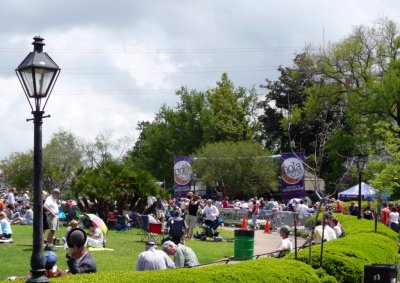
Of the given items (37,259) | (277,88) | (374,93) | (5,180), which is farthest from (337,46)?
(37,259)

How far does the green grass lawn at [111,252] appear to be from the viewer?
15.0 meters

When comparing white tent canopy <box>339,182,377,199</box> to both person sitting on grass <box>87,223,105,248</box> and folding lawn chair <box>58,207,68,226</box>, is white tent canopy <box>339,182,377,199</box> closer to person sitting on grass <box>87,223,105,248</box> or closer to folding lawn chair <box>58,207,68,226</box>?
folding lawn chair <box>58,207,68,226</box>

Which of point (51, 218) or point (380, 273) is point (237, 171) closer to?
point (51, 218)

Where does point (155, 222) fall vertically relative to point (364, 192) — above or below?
below

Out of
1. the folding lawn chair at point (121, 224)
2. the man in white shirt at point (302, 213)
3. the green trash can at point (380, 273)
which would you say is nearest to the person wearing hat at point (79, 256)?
the green trash can at point (380, 273)

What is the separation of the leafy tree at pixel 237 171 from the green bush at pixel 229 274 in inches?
1794

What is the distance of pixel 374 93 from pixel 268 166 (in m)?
13.0

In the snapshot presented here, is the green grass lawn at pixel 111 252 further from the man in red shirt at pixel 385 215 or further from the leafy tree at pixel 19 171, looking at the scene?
the leafy tree at pixel 19 171

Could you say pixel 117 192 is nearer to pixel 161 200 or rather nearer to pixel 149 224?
pixel 161 200

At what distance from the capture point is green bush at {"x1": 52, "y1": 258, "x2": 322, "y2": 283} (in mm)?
8531

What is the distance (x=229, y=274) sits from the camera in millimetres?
9578

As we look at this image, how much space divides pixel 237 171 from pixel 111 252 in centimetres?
3965

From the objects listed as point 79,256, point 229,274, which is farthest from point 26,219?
point 229,274

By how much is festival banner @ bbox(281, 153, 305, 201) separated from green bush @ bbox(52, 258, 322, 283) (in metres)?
30.1
